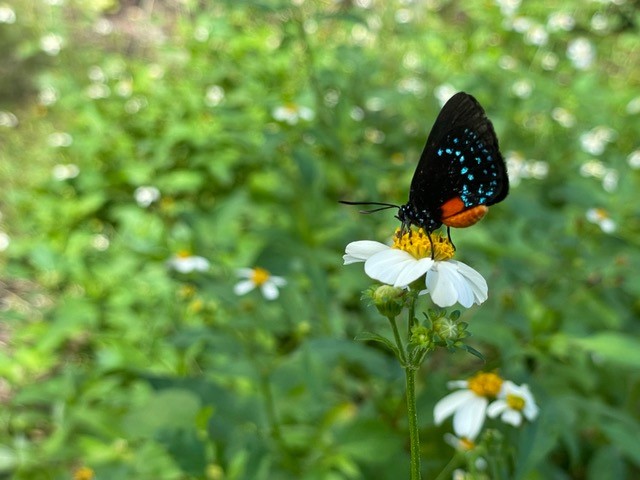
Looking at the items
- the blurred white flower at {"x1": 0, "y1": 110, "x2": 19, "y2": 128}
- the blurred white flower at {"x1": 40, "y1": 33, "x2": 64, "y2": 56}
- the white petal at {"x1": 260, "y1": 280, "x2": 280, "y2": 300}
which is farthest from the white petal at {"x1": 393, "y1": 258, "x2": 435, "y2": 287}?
the blurred white flower at {"x1": 0, "y1": 110, "x2": 19, "y2": 128}

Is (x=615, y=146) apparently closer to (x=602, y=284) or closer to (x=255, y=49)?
(x=602, y=284)

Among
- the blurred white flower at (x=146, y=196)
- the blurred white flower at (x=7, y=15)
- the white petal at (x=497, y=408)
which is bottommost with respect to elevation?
the blurred white flower at (x=146, y=196)

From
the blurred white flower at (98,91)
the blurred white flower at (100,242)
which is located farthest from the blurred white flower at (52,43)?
the blurred white flower at (100,242)

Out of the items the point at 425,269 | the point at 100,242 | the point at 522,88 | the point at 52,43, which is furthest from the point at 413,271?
the point at 52,43

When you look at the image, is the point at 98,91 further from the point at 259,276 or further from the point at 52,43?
the point at 259,276

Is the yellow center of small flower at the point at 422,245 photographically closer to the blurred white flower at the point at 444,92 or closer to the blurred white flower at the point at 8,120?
the blurred white flower at the point at 444,92

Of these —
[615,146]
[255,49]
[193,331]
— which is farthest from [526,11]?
[193,331]
